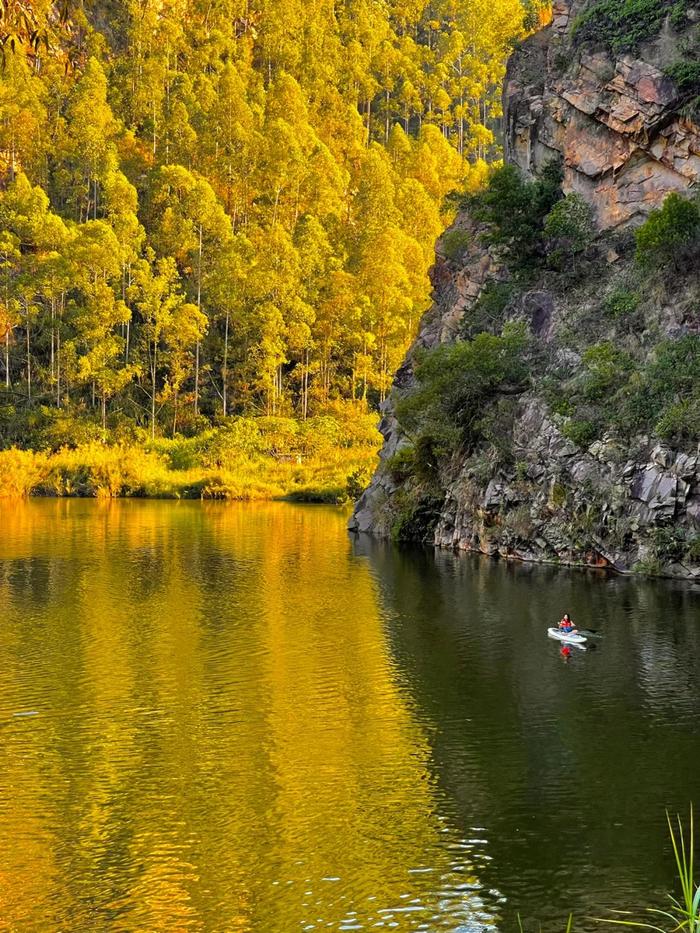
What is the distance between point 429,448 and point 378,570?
32.8ft

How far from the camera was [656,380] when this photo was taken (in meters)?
41.6

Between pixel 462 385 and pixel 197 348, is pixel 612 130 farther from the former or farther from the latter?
pixel 197 348

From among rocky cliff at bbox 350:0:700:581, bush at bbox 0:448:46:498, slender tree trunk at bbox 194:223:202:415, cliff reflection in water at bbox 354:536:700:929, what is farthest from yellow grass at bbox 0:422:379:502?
cliff reflection in water at bbox 354:536:700:929

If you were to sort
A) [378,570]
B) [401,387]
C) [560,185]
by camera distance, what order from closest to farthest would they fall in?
1. [378,570]
2. [560,185]
3. [401,387]

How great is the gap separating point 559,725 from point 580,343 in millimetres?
28532

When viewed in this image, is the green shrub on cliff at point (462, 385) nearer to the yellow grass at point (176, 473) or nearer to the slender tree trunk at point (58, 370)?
the yellow grass at point (176, 473)

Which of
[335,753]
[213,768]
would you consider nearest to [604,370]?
[335,753]

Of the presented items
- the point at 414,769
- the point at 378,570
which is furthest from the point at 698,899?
the point at 378,570

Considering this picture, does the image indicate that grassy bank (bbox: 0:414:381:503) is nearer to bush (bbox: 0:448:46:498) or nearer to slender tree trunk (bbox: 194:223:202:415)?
bush (bbox: 0:448:46:498)

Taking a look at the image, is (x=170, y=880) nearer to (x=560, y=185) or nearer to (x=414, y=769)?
(x=414, y=769)

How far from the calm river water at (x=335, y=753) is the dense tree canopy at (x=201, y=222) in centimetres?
4669

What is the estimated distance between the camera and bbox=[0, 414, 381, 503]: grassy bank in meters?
70.9

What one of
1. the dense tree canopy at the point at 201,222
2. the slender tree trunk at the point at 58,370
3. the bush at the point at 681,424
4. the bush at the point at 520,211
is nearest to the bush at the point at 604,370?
the bush at the point at 681,424

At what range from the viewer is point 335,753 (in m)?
18.8
